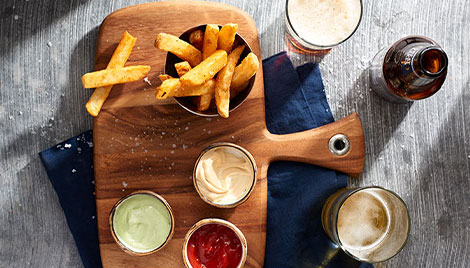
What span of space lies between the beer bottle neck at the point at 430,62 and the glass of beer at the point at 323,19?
0.34 meters

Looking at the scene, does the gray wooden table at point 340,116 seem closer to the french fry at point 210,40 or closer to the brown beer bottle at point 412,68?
the brown beer bottle at point 412,68

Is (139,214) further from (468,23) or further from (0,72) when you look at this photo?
(468,23)

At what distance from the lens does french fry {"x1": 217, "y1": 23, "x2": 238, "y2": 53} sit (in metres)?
1.75

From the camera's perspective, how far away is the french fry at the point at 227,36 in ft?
5.75

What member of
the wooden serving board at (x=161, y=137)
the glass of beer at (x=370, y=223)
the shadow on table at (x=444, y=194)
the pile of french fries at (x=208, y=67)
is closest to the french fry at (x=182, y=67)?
the pile of french fries at (x=208, y=67)

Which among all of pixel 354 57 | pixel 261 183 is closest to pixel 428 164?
pixel 354 57

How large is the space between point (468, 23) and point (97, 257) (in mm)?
2406

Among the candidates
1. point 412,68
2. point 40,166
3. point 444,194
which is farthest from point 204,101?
point 444,194

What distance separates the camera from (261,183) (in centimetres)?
211

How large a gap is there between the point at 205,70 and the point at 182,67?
116mm

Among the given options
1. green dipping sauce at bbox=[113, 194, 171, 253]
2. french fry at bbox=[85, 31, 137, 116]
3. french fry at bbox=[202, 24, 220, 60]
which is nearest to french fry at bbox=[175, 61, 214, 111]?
french fry at bbox=[202, 24, 220, 60]

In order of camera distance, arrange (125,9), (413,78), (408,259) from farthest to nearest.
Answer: (408,259)
(125,9)
(413,78)

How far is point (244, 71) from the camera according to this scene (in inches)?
70.6

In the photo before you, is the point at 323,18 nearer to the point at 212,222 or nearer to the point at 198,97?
the point at 198,97
